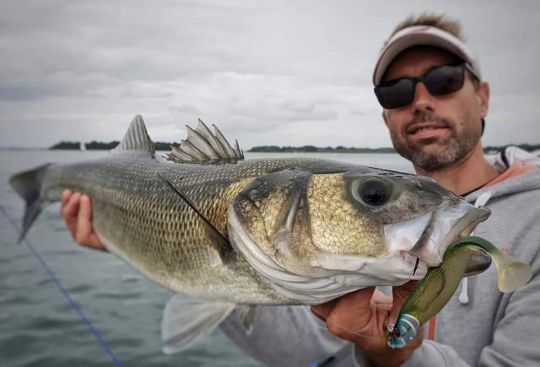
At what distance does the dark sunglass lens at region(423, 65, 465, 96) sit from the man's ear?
369 mm

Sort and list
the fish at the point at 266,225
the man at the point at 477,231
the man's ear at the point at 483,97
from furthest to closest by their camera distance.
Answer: the man's ear at the point at 483,97
the man at the point at 477,231
the fish at the point at 266,225

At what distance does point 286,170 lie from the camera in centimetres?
161

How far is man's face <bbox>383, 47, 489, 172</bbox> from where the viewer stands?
3062mm

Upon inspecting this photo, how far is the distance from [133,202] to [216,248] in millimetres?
835

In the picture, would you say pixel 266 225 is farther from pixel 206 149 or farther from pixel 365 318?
pixel 206 149

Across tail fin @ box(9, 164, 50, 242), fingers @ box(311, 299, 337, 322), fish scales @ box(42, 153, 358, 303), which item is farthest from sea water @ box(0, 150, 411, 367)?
fingers @ box(311, 299, 337, 322)

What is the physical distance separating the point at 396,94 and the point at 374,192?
2.00 meters

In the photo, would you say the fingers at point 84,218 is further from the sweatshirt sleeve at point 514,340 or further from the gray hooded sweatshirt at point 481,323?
the sweatshirt sleeve at point 514,340

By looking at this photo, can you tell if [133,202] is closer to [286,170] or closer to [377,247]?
[286,170]

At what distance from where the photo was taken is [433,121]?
3.07 metres

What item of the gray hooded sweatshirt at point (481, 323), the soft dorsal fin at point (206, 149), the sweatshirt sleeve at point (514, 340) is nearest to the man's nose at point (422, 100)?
the gray hooded sweatshirt at point (481, 323)

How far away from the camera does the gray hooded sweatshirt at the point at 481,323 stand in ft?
6.86

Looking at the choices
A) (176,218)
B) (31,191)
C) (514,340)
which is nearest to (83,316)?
(31,191)

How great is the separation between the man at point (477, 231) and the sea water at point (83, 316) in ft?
2.53
